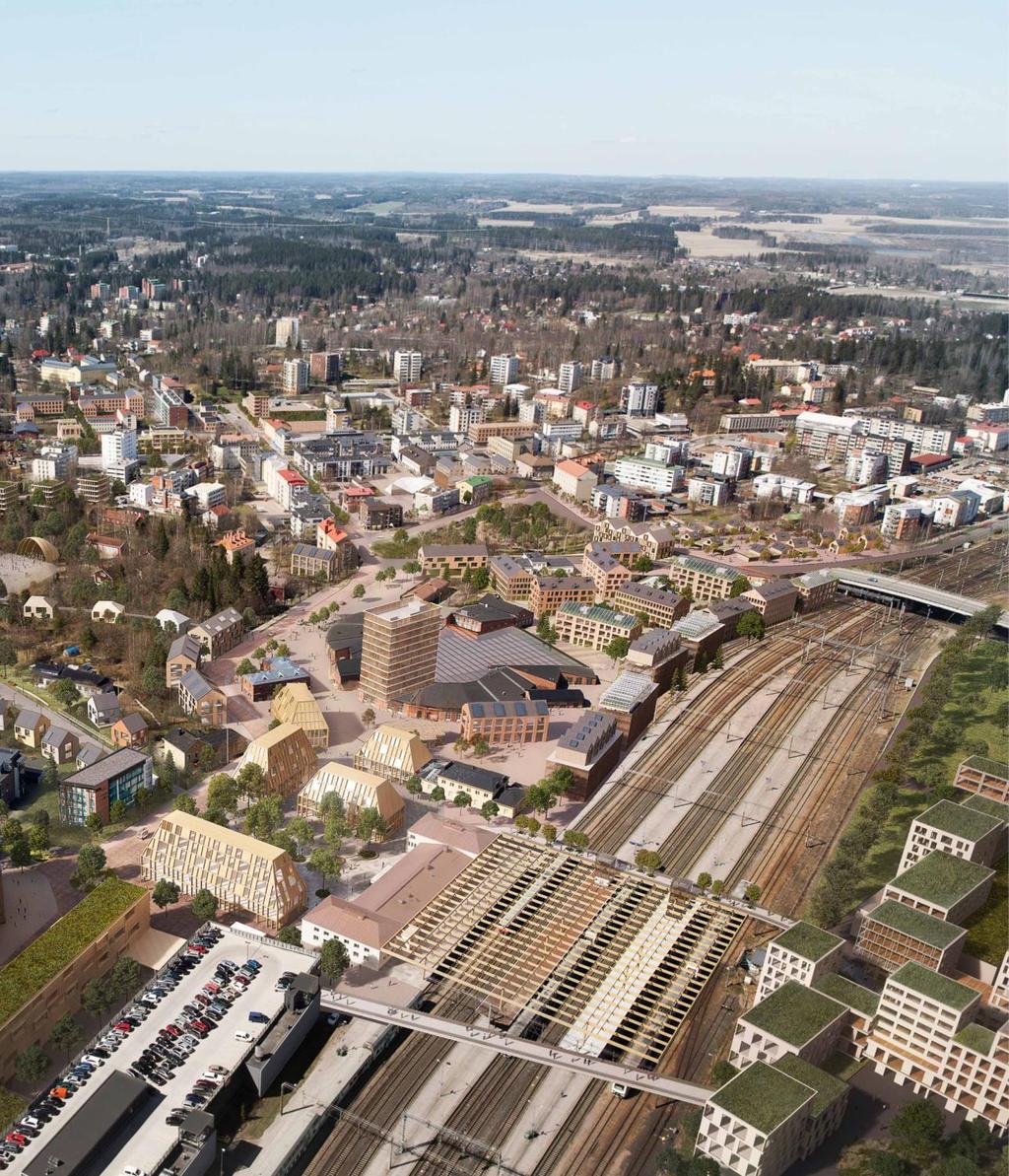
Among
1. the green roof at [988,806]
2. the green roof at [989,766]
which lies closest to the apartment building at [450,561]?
the green roof at [989,766]

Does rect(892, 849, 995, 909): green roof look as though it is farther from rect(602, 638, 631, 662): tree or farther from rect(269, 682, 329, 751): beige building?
rect(269, 682, 329, 751): beige building

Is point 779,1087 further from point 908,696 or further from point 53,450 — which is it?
point 53,450

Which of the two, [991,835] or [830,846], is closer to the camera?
[991,835]

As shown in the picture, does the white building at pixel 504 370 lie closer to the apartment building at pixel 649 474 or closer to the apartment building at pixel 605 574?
the apartment building at pixel 649 474

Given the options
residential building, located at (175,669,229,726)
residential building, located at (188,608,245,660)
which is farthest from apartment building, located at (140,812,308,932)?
residential building, located at (188,608,245,660)

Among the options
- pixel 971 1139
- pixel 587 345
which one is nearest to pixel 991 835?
pixel 971 1139

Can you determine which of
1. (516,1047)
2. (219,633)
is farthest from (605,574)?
(516,1047)
